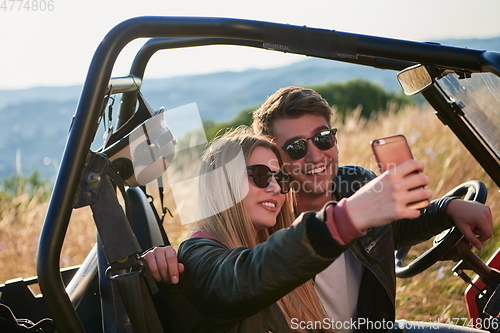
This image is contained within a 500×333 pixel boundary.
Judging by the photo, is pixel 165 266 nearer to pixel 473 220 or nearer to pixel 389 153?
pixel 389 153

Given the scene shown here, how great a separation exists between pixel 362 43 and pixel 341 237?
462mm

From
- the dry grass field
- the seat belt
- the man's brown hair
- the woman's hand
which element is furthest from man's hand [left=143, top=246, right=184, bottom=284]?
the dry grass field

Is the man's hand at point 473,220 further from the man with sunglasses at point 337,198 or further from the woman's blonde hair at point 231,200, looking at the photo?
the woman's blonde hair at point 231,200

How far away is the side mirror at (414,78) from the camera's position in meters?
1.63

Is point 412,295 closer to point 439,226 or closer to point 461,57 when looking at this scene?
point 439,226

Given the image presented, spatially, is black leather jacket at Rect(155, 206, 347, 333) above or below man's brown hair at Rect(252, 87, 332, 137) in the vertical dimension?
below

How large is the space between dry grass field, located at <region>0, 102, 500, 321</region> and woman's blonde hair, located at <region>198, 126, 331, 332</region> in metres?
1.42

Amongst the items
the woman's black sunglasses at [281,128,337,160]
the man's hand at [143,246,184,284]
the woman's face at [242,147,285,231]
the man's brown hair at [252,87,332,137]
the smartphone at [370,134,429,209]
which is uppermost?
the man's brown hair at [252,87,332,137]

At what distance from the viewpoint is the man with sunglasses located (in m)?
2.18

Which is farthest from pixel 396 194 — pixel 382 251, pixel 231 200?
pixel 382 251

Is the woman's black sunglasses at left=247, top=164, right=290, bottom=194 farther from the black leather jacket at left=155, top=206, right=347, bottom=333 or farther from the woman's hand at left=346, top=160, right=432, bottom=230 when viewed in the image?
the woman's hand at left=346, top=160, right=432, bottom=230

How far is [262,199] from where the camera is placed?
6.21 ft

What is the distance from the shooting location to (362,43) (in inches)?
52.4

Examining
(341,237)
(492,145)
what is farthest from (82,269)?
(492,145)
